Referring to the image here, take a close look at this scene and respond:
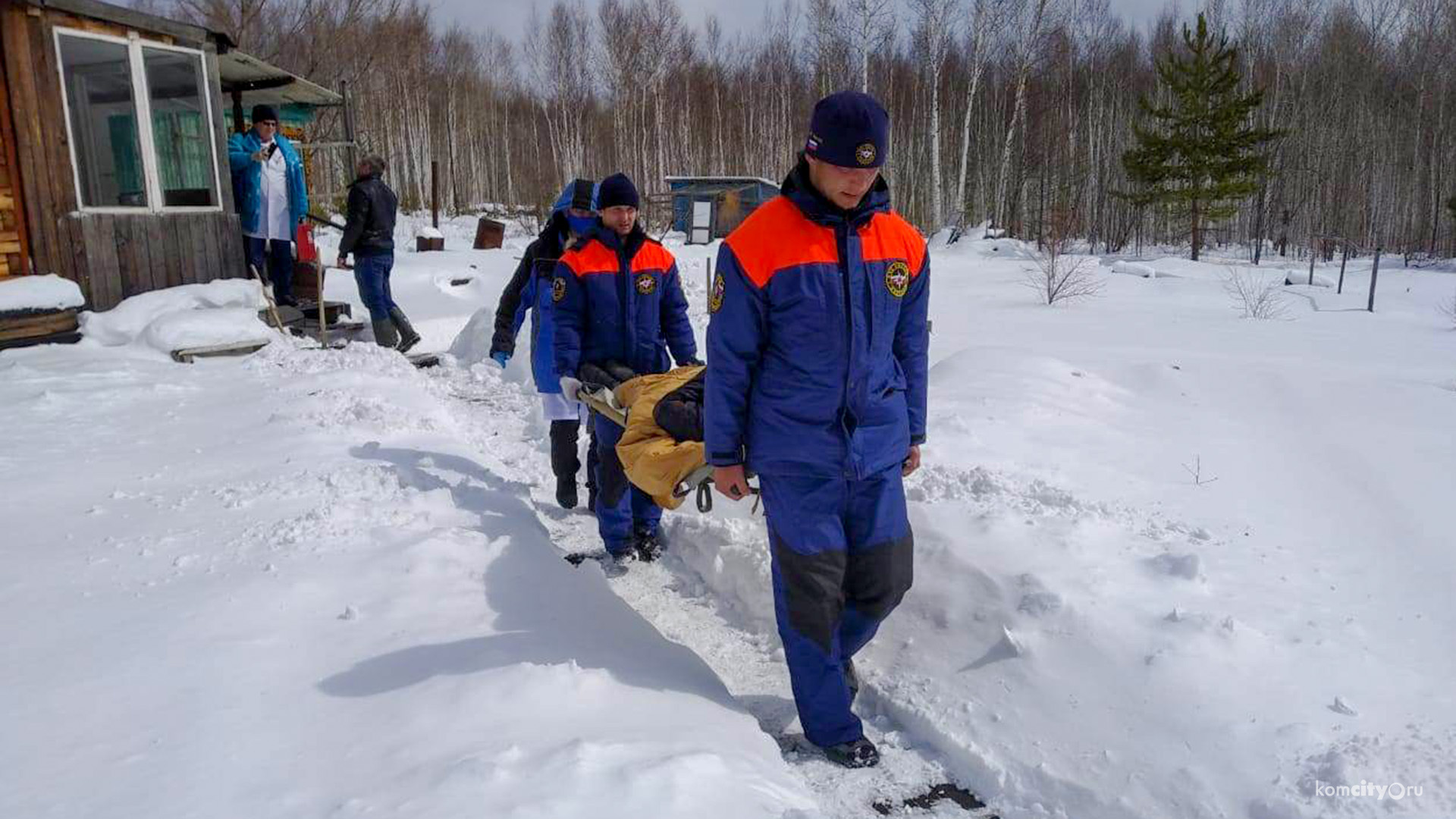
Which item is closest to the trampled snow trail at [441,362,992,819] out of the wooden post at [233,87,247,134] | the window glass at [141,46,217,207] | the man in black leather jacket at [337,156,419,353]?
the man in black leather jacket at [337,156,419,353]

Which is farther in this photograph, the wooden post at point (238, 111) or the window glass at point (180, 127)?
the wooden post at point (238, 111)

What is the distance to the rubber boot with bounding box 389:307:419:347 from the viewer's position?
8.37 m

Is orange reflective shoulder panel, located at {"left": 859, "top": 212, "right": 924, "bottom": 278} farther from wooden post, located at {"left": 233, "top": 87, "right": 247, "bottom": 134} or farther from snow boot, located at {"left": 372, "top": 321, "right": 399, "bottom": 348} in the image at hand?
wooden post, located at {"left": 233, "top": 87, "right": 247, "bottom": 134}

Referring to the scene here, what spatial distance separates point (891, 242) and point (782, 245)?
1.07 feet

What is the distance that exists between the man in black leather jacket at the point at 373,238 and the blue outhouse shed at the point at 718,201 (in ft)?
53.2

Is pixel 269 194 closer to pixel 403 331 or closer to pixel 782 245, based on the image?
pixel 403 331

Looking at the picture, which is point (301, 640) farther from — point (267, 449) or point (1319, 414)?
point (1319, 414)

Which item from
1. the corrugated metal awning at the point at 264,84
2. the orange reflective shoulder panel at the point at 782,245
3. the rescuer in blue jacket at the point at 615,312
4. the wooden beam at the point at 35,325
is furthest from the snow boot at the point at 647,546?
the corrugated metal awning at the point at 264,84

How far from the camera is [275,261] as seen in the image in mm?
9180

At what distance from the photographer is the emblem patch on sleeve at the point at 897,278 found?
2477mm

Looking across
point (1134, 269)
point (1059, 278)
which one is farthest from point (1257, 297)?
point (1134, 269)

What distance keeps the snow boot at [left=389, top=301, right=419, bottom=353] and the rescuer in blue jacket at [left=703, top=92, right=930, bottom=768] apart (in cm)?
658

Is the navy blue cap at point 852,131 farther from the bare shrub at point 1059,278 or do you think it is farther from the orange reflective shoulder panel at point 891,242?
the bare shrub at point 1059,278

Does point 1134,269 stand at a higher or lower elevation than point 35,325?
lower
